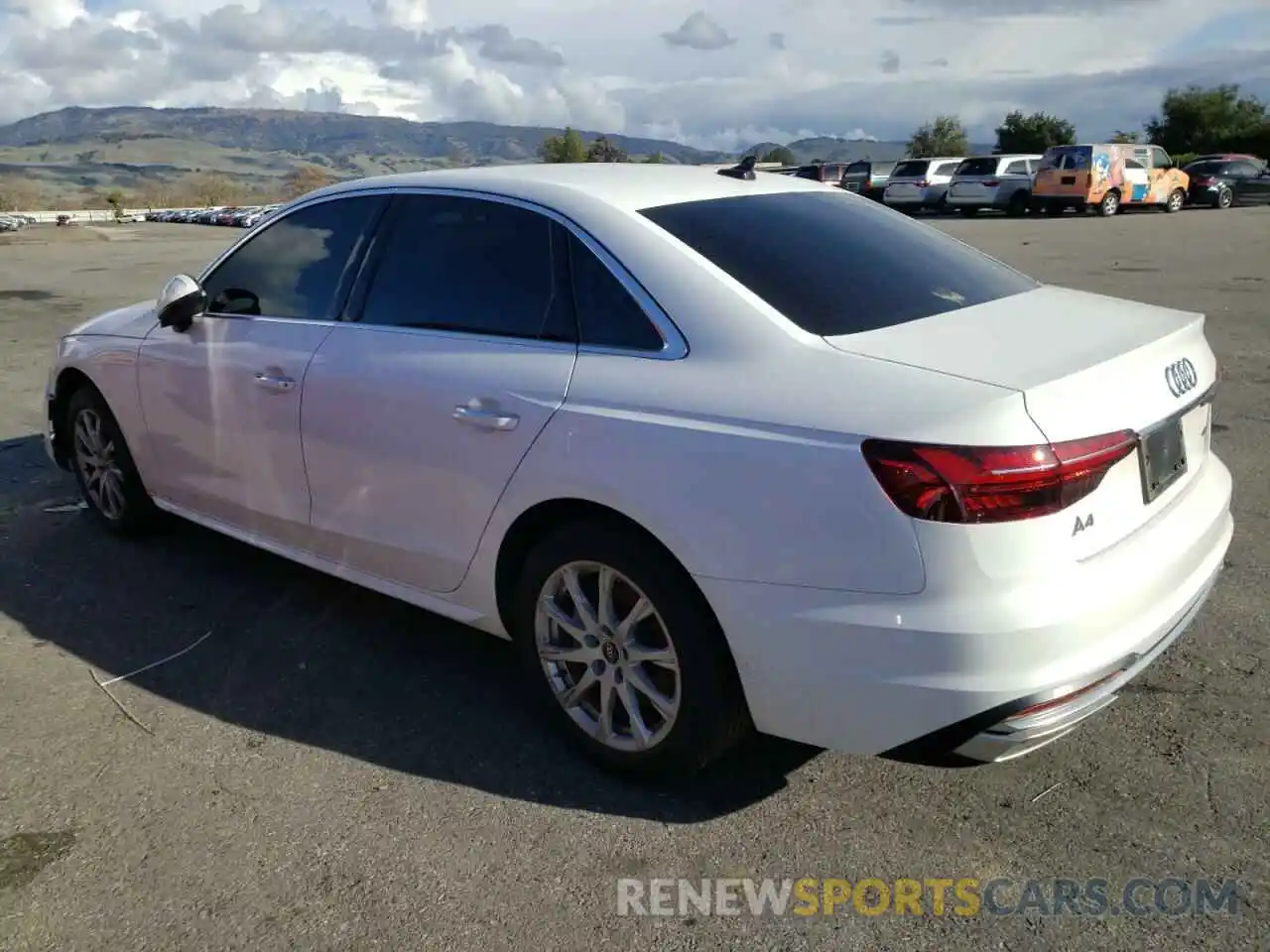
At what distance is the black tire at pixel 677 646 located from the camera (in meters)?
2.81

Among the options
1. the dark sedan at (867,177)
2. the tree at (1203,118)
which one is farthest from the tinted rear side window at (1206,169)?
the tree at (1203,118)

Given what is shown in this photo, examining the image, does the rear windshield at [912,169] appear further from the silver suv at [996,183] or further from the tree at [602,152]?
the tree at [602,152]

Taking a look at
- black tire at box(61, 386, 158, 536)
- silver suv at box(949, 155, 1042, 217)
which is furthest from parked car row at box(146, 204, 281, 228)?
black tire at box(61, 386, 158, 536)

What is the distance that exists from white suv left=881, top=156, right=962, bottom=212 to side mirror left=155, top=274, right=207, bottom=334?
31628 millimetres

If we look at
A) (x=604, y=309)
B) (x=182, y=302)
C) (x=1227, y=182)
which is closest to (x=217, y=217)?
(x=1227, y=182)

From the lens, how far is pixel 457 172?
3932mm

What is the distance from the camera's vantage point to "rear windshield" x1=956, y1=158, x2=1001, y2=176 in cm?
3169

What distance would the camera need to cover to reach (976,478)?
240 centimetres

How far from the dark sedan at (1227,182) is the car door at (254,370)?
34432mm

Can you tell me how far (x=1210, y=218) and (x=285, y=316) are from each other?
2875 cm

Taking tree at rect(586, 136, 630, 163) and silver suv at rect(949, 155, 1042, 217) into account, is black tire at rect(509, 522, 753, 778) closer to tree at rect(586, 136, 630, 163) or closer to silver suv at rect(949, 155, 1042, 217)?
silver suv at rect(949, 155, 1042, 217)

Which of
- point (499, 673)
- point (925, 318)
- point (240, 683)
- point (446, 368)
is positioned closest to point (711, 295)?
point (925, 318)

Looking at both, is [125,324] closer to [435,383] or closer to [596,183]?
[435,383]

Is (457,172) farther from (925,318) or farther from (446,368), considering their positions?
(925,318)
